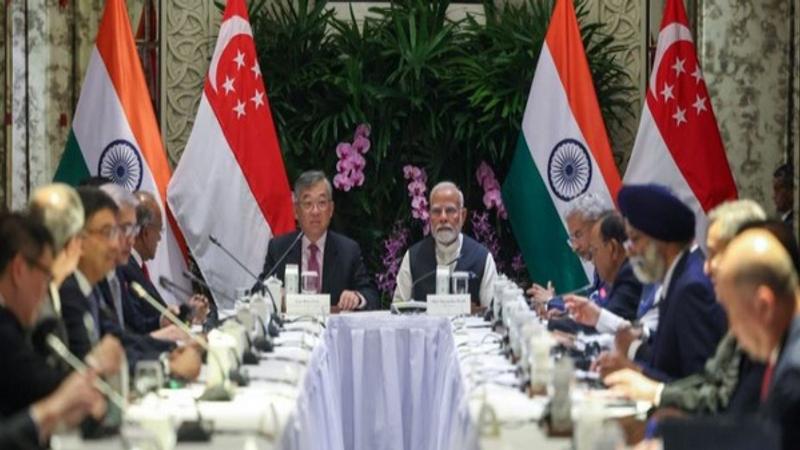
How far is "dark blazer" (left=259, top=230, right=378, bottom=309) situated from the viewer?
9.22 meters

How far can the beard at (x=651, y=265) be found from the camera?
5.87 meters

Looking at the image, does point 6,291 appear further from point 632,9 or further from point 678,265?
point 632,9

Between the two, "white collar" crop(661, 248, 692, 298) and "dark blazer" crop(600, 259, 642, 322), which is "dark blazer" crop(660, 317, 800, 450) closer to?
"white collar" crop(661, 248, 692, 298)

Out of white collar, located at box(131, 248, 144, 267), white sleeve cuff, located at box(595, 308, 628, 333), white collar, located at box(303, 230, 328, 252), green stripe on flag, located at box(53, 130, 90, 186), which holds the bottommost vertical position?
white sleeve cuff, located at box(595, 308, 628, 333)

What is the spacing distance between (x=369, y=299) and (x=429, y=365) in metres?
1.15

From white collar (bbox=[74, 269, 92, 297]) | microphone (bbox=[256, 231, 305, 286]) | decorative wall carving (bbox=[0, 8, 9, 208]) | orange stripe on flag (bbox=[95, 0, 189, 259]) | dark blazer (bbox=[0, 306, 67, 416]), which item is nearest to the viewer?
dark blazer (bbox=[0, 306, 67, 416])

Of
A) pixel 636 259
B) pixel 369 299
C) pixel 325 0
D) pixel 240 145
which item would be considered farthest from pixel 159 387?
pixel 325 0

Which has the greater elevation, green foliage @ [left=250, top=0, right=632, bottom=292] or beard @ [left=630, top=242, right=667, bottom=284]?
green foliage @ [left=250, top=0, right=632, bottom=292]

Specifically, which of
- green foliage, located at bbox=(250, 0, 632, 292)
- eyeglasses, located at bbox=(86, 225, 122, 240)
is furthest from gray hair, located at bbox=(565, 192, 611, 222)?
eyeglasses, located at bbox=(86, 225, 122, 240)

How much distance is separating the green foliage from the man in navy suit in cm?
469

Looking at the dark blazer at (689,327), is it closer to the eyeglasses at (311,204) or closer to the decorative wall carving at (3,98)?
the eyeglasses at (311,204)

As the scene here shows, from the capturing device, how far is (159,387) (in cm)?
529

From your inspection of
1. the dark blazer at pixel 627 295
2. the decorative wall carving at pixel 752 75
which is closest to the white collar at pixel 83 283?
the dark blazer at pixel 627 295

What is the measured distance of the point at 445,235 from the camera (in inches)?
363
